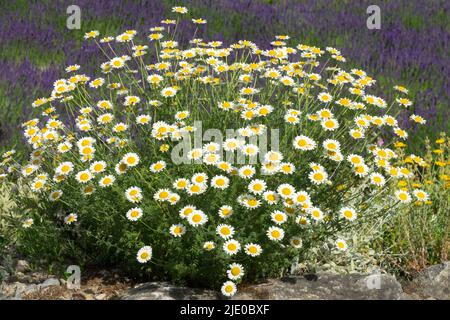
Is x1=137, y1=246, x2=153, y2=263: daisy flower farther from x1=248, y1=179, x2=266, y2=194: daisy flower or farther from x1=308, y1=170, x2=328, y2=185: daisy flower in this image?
x1=308, y1=170, x2=328, y2=185: daisy flower

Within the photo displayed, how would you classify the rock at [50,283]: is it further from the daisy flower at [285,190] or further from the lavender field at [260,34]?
the lavender field at [260,34]

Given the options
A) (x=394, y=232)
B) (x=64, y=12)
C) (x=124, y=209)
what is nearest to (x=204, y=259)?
(x=124, y=209)

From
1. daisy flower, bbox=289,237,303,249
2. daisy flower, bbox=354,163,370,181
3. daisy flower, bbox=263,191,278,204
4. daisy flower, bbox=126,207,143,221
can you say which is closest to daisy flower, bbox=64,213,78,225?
daisy flower, bbox=126,207,143,221

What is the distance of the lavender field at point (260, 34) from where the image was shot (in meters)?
5.75

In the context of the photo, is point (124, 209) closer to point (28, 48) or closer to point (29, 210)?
point (29, 210)

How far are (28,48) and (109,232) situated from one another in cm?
381

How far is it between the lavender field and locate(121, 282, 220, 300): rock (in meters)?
2.37

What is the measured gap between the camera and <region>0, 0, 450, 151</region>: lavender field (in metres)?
5.75

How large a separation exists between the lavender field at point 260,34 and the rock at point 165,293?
93.4 inches

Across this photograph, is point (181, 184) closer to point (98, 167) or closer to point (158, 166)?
point (158, 166)

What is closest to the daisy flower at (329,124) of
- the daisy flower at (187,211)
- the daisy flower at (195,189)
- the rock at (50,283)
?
the daisy flower at (195,189)

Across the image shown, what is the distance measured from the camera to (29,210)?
12.5 ft

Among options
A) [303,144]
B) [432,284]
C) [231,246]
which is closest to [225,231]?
[231,246]

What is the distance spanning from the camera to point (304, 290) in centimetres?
326
